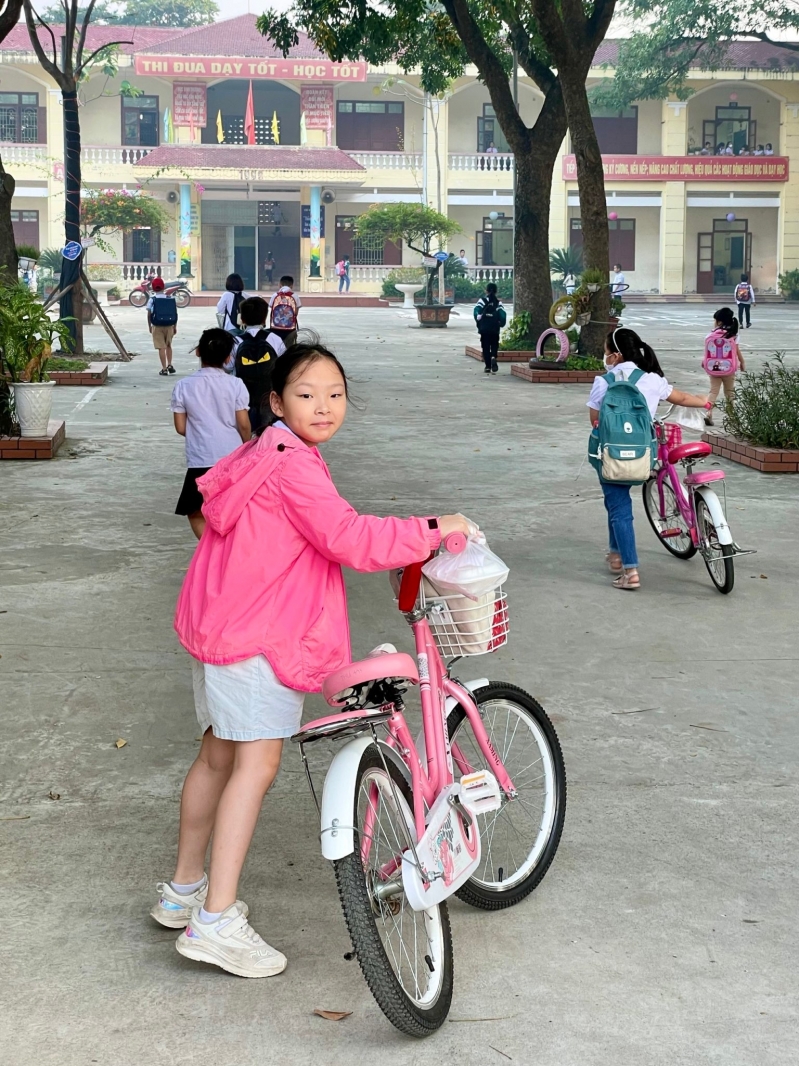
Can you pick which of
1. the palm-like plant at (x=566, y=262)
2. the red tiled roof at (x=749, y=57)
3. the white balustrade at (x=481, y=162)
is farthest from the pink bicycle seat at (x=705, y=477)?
the red tiled roof at (x=749, y=57)

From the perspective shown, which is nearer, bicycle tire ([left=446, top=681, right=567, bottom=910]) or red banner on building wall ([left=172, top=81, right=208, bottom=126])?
bicycle tire ([left=446, top=681, right=567, bottom=910])

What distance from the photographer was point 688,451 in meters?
7.53

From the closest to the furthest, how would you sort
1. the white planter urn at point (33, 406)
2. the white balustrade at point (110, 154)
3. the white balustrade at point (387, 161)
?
1. the white planter urn at point (33, 406)
2. the white balustrade at point (110, 154)
3. the white balustrade at point (387, 161)

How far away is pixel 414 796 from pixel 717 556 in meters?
4.26

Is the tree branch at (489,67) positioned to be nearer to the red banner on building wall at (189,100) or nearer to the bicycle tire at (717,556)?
the bicycle tire at (717,556)

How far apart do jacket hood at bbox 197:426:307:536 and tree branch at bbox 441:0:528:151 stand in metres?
19.0

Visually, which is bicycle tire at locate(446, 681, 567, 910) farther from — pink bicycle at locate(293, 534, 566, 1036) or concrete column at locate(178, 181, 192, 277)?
concrete column at locate(178, 181, 192, 277)

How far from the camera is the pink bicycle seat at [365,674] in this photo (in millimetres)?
3023

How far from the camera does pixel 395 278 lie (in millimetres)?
44562

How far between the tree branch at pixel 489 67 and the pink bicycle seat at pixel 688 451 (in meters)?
14.6

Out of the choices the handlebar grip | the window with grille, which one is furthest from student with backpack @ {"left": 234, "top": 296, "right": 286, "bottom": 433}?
the window with grille

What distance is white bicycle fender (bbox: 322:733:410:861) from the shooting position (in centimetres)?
289

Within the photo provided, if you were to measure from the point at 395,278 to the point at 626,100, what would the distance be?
1090 centimetres

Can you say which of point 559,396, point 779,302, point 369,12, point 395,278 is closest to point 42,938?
point 559,396
